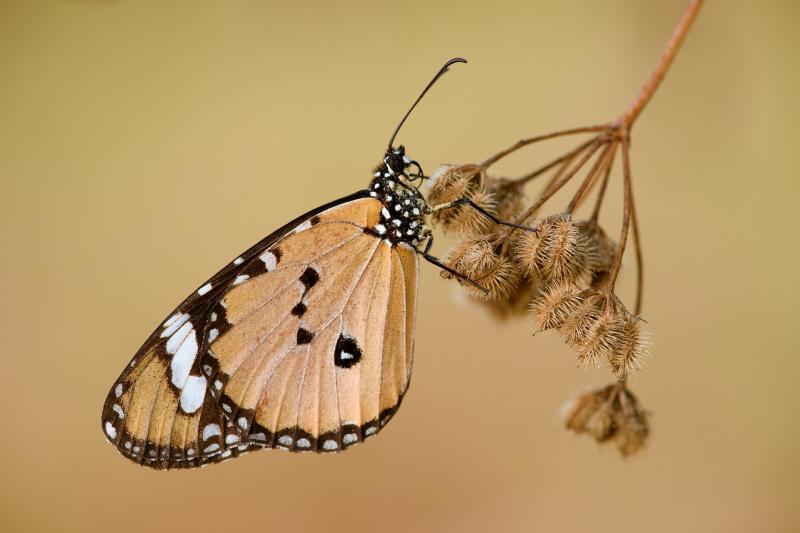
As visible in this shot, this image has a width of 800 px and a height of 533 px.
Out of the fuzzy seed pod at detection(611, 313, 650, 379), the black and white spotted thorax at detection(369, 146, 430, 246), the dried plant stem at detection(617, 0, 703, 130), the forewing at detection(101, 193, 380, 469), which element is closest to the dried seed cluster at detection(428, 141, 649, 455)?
the fuzzy seed pod at detection(611, 313, 650, 379)

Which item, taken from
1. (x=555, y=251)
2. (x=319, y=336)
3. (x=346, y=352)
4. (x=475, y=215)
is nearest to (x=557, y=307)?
(x=555, y=251)

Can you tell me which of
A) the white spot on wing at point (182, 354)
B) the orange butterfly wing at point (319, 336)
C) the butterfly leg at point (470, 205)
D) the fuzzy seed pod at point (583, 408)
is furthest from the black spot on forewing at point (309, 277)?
the fuzzy seed pod at point (583, 408)

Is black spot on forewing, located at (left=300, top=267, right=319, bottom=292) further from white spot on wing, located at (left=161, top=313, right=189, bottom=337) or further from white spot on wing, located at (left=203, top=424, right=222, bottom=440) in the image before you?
white spot on wing, located at (left=203, top=424, right=222, bottom=440)

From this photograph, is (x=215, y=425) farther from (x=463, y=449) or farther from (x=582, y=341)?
(x=463, y=449)

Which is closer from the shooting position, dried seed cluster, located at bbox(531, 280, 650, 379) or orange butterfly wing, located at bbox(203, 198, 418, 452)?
dried seed cluster, located at bbox(531, 280, 650, 379)

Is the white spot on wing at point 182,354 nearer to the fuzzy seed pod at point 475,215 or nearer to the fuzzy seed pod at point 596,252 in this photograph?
the fuzzy seed pod at point 475,215
